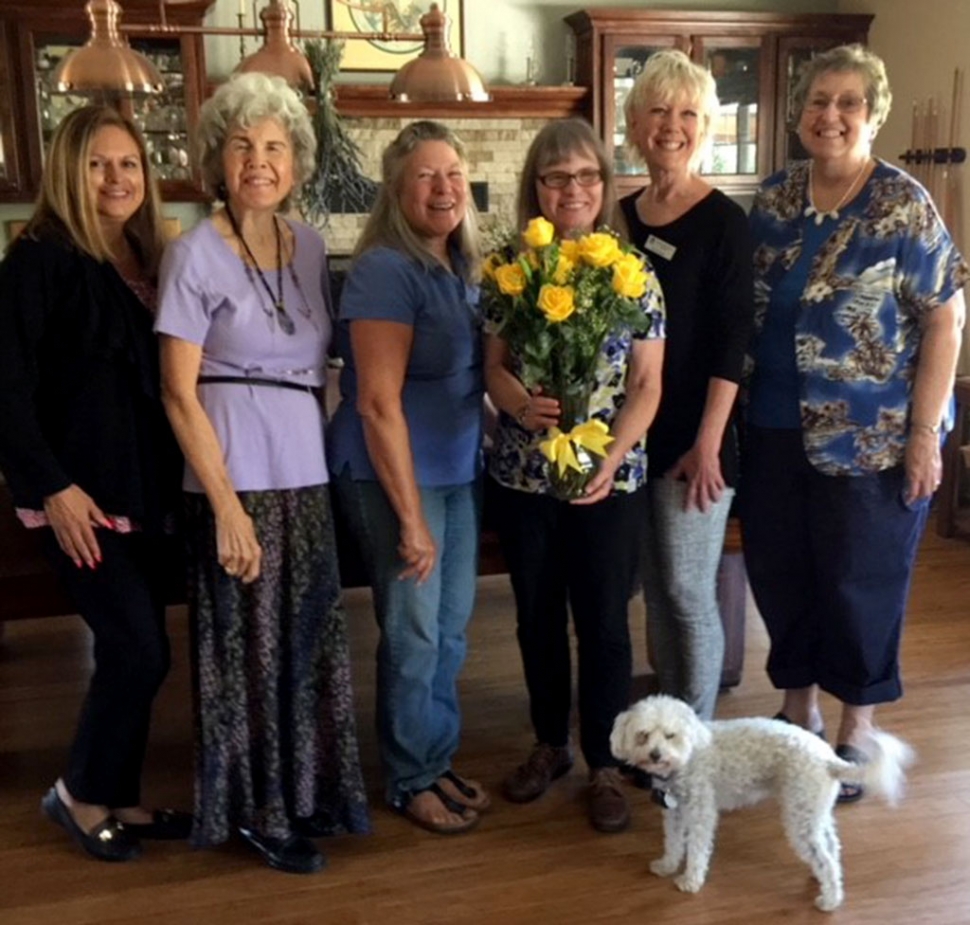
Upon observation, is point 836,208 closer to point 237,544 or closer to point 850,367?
point 850,367

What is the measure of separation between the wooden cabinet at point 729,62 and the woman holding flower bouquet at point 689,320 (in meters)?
3.38

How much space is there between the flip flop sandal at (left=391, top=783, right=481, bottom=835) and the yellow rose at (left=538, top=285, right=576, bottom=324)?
1.11m

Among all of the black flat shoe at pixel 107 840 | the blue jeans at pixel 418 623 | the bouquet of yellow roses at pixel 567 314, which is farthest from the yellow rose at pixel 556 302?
the black flat shoe at pixel 107 840

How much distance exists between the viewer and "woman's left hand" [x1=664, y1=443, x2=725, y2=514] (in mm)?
2230

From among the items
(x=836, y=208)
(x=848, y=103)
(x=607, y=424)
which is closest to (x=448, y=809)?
(x=607, y=424)

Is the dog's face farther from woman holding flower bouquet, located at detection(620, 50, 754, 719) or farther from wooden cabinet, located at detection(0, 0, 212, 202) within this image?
wooden cabinet, located at detection(0, 0, 212, 202)

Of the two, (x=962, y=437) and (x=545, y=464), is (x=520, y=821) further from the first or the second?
(x=962, y=437)

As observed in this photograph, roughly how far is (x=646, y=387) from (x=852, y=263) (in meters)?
0.51

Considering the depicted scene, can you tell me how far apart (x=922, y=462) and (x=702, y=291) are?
0.58 meters

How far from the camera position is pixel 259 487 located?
2.03 metres

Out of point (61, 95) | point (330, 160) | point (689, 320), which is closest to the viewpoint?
point (689, 320)

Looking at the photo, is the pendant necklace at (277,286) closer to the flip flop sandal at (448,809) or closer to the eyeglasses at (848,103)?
the flip flop sandal at (448,809)

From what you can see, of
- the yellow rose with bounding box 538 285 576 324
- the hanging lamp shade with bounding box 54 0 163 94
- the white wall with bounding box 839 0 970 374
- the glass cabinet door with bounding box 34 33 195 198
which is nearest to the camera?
the yellow rose with bounding box 538 285 576 324

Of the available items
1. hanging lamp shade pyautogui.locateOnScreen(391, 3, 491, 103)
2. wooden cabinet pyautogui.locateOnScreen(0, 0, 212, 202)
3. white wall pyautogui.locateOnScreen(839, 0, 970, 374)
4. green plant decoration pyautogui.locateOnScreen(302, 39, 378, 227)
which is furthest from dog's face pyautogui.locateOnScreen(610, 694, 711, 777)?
wooden cabinet pyautogui.locateOnScreen(0, 0, 212, 202)
